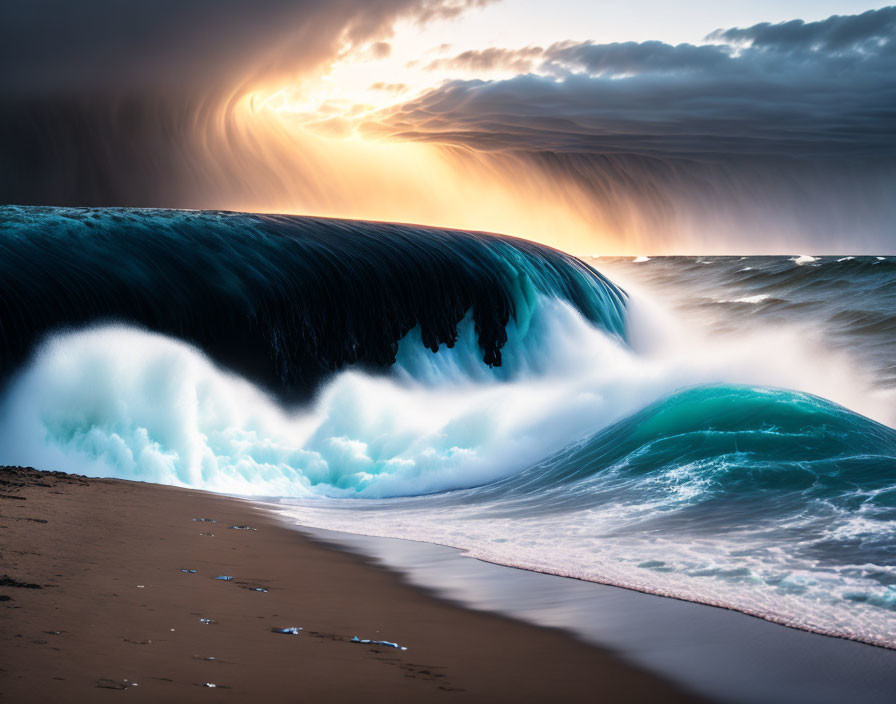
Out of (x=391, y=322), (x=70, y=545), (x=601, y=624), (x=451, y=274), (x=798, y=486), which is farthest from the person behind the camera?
(x=451, y=274)

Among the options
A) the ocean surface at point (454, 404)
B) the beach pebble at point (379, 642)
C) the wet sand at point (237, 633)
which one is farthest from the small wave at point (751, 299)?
the beach pebble at point (379, 642)

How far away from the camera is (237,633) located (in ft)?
10.2

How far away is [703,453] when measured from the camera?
788 centimetres

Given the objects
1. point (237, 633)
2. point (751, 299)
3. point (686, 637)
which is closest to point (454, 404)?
point (686, 637)

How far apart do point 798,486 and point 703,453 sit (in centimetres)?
127

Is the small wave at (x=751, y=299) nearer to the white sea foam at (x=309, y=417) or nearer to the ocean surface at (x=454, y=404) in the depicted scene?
the ocean surface at (x=454, y=404)

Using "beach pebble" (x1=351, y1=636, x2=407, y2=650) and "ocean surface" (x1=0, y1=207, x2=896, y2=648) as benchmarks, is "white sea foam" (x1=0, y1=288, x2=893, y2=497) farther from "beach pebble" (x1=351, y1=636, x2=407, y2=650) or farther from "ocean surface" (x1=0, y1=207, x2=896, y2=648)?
"beach pebble" (x1=351, y1=636, x2=407, y2=650)

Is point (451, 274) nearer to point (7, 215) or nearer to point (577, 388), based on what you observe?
point (577, 388)

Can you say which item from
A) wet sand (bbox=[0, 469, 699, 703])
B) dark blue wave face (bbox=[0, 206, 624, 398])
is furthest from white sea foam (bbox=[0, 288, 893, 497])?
wet sand (bbox=[0, 469, 699, 703])

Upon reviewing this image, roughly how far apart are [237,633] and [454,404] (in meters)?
8.74

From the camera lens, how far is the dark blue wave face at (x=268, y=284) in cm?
1052

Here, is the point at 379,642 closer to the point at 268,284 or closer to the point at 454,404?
the point at 454,404

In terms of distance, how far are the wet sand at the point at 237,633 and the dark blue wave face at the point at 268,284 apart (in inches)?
236

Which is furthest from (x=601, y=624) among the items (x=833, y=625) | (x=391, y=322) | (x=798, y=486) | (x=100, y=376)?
(x=391, y=322)
